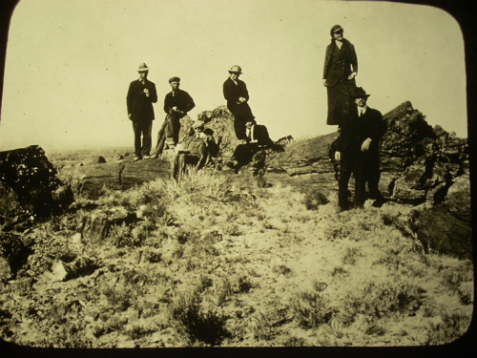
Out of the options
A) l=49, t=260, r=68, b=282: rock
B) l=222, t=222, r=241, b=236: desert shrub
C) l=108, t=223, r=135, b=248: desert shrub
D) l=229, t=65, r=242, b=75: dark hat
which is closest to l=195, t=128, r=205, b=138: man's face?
l=229, t=65, r=242, b=75: dark hat

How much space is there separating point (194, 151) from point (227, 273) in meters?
1.82

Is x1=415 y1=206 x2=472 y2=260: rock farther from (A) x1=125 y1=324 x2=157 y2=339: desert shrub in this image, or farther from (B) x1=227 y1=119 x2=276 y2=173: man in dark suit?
(A) x1=125 y1=324 x2=157 y2=339: desert shrub

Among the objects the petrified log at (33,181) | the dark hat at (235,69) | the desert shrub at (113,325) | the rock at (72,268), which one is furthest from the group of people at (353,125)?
the petrified log at (33,181)

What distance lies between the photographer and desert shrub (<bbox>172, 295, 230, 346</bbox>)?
3.79 m

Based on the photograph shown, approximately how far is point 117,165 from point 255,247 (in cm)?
234

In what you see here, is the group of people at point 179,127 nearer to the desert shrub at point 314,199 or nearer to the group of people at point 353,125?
the desert shrub at point 314,199

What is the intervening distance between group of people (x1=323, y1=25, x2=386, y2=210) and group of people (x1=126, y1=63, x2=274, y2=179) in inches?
43.1

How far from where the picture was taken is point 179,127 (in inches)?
197

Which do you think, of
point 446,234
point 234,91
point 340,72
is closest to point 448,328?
point 446,234

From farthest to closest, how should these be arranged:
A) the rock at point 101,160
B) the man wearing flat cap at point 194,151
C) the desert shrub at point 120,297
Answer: the rock at point 101,160
the man wearing flat cap at point 194,151
the desert shrub at point 120,297

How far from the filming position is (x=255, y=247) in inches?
169

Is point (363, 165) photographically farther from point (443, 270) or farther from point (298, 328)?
point (298, 328)

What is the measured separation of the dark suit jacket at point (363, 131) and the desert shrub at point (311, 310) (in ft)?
6.32

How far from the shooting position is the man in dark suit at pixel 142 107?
4.74 metres
